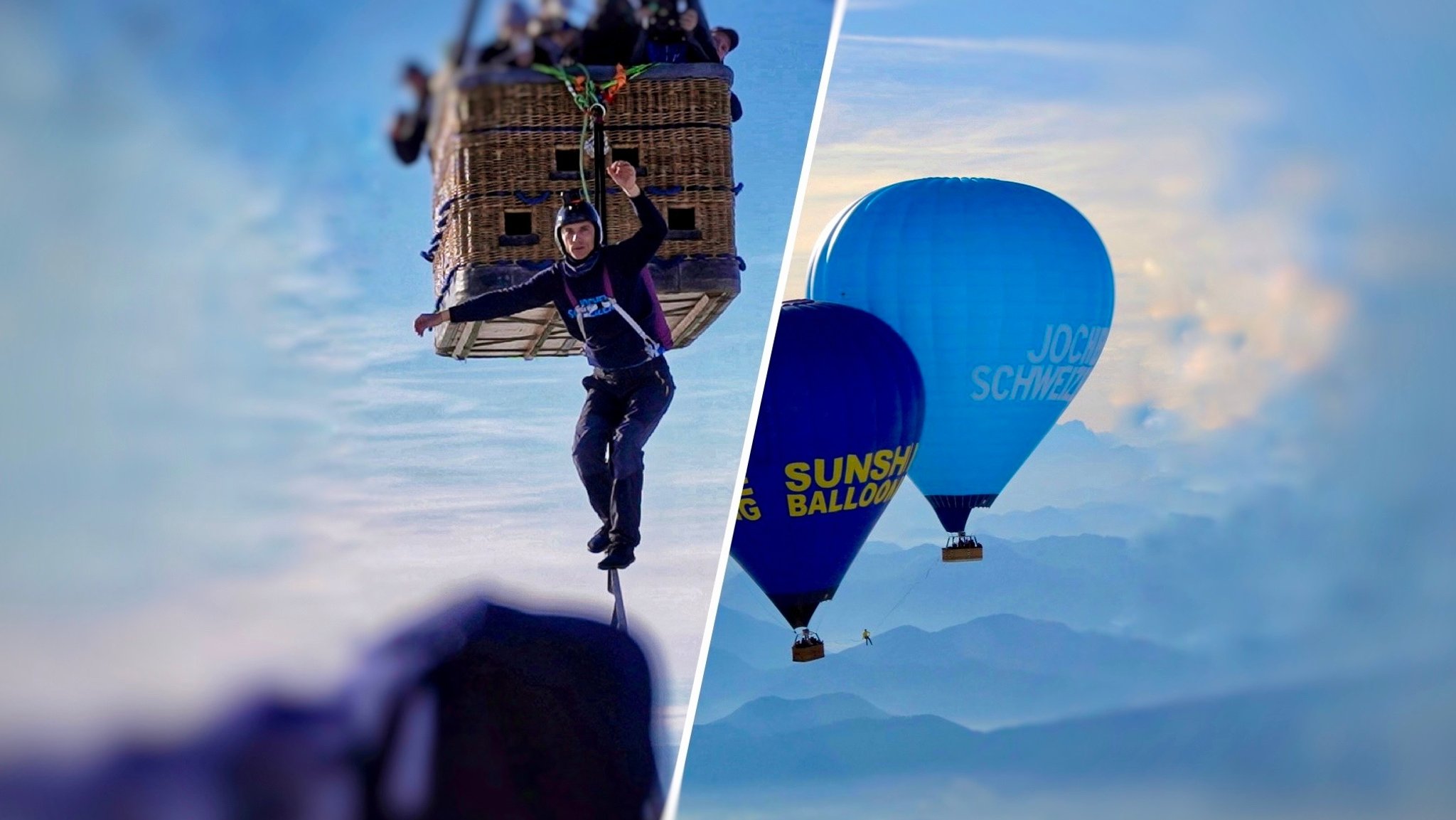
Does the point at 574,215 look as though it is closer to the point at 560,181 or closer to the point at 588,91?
the point at 560,181

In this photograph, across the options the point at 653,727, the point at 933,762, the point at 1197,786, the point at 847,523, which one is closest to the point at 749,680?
Answer: the point at 933,762

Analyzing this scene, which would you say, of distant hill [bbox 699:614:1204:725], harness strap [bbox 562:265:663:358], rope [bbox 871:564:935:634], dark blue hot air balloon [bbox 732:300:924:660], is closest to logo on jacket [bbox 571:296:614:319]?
harness strap [bbox 562:265:663:358]

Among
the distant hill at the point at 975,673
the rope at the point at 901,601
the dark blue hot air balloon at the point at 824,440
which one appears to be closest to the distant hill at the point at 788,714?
the distant hill at the point at 975,673

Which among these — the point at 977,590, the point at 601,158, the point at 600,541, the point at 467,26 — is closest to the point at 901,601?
the point at 977,590

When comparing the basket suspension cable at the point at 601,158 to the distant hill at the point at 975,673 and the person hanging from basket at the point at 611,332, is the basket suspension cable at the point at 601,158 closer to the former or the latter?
the person hanging from basket at the point at 611,332

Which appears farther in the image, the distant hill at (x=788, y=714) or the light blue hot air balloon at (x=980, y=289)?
the distant hill at (x=788, y=714)

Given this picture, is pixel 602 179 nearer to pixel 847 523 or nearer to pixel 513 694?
pixel 513 694

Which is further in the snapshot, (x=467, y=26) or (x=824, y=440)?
(x=824, y=440)
